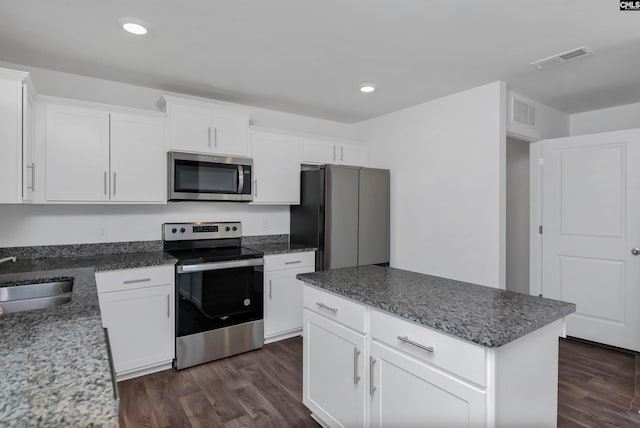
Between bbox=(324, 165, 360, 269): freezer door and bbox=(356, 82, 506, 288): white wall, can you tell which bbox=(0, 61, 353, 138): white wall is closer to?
bbox=(324, 165, 360, 269): freezer door

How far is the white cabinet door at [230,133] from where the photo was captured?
322 centimetres

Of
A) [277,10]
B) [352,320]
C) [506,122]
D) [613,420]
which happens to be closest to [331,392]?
[352,320]

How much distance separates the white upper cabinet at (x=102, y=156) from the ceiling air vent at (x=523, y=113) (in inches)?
124

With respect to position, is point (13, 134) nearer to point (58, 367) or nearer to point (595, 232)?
point (58, 367)

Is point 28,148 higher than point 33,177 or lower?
higher

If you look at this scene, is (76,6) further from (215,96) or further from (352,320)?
(352,320)

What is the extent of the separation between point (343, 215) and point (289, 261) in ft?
2.32

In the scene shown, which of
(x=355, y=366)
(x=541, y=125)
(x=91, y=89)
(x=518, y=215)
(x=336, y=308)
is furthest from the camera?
(x=518, y=215)

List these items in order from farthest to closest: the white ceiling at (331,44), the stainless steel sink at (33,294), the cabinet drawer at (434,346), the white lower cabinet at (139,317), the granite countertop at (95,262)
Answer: the white lower cabinet at (139,317) < the granite countertop at (95,262) < the white ceiling at (331,44) < the stainless steel sink at (33,294) < the cabinet drawer at (434,346)

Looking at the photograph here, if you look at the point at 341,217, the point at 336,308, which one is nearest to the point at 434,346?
the point at 336,308

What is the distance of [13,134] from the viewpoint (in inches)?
85.9

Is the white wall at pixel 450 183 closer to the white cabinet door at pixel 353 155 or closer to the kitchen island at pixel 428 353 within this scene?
the white cabinet door at pixel 353 155

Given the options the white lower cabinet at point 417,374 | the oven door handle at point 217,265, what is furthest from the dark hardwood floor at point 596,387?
the oven door handle at point 217,265

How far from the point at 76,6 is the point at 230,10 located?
81 cm
